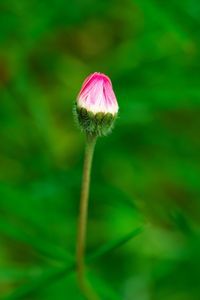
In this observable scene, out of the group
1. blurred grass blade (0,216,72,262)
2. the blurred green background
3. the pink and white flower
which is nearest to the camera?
the pink and white flower

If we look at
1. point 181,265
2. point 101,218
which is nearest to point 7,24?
point 101,218

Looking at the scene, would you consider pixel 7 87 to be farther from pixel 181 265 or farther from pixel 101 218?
pixel 181 265

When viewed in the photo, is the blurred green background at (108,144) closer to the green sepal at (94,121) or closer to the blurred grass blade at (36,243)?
the blurred grass blade at (36,243)

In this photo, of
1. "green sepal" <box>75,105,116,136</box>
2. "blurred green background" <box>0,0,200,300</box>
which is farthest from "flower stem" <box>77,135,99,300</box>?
"blurred green background" <box>0,0,200,300</box>

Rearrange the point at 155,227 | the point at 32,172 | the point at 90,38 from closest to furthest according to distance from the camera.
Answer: the point at 32,172
the point at 155,227
the point at 90,38

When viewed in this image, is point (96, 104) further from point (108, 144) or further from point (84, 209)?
point (108, 144)

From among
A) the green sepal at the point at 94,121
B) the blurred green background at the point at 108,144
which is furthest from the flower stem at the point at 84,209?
the blurred green background at the point at 108,144

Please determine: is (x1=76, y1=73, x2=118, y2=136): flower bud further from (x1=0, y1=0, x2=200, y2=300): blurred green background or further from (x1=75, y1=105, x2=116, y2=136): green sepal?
(x1=0, y1=0, x2=200, y2=300): blurred green background
